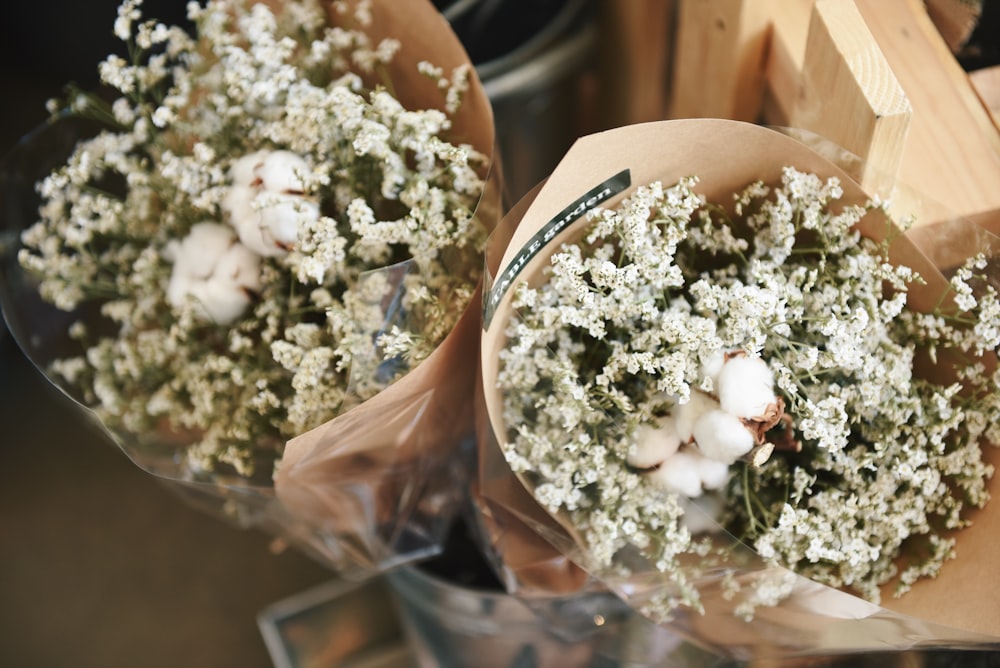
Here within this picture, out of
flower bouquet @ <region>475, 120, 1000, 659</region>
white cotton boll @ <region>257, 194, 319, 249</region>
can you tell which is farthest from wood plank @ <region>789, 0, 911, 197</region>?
white cotton boll @ <region>257, 194, 319, 249</region>

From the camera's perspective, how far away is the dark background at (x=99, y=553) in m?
1.64

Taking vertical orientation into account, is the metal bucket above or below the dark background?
above

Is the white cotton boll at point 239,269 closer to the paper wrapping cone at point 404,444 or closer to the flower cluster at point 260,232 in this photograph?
the flower cluster at point 260,232

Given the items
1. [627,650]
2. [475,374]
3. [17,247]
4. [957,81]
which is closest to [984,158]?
[957,81]

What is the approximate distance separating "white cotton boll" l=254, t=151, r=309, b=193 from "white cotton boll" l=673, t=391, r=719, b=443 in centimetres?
40

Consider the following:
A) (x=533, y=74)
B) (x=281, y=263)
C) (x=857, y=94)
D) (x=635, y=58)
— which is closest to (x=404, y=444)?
(x=281, y=263)

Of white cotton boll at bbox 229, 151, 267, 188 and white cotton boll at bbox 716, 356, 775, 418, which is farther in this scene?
white cotton boll at bbox 229, 151, 267, 188

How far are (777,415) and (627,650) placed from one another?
0.46 metres

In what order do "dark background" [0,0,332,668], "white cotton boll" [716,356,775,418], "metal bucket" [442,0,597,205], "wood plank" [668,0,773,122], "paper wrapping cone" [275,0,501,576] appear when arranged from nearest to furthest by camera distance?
"white cotton boll" [716,356,775,418]
"paper wrapping cone" [275,0,501,576]
"wood plank" [668,0,773,122]
"metal bucket" [442,0,597,205]
"dark background" [0,0,332,668]

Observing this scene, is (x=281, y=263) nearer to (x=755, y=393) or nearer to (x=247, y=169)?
(x=247, y=169)

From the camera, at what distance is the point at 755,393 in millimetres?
698

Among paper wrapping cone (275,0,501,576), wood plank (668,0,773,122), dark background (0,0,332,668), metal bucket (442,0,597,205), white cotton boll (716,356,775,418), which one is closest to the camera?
white cotton boll (716,356,775,418)

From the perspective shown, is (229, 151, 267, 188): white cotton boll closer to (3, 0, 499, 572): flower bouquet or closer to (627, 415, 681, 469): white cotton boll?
(3, 0, 499, 572): flower bouquet

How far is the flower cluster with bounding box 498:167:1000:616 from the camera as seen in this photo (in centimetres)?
72
